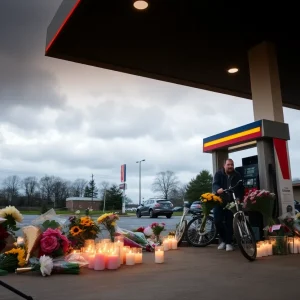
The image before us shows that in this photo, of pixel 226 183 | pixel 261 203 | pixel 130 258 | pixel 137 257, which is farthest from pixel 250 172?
pixel 130 258

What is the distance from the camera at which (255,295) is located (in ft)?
8.94

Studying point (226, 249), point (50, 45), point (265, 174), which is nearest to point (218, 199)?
point (226, 249)

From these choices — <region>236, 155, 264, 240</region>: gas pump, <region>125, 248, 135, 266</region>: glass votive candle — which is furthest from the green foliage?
<region>125, 248, 135, 266</region>: glass votive candle

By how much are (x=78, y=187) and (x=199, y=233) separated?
51402mm

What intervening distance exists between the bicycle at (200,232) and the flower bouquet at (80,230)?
235cm

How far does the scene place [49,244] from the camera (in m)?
4.05

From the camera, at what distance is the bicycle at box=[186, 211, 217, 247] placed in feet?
21.6

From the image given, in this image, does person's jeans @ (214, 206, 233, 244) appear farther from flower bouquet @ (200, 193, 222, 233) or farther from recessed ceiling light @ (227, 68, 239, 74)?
recessed ceiling light @ (227, 68, 239, 74)

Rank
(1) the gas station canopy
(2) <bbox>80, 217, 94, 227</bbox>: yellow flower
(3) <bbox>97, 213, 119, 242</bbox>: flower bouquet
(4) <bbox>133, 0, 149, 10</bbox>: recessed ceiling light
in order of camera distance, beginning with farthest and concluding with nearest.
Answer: (1) the gas station canopy, (4) <bbox>133, 0, 149, 10</bbox>: recessed ceiling light, (3) <bbox>97, 213, 119, 242</bbox>: flower bouquet, (2) <bbox>80, 217, 94, 227</bbox>: yellow flower

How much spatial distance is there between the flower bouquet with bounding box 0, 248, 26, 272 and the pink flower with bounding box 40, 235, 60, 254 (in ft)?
0.90

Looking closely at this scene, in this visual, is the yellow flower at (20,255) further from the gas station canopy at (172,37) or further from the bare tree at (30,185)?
the bare tree at (30,185)

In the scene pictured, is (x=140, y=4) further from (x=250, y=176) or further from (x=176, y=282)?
(x=176, y=282)

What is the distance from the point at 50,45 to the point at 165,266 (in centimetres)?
546

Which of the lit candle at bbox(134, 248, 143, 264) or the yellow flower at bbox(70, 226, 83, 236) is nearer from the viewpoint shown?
the lit candle at bbox(134, 248, 143, 264)
